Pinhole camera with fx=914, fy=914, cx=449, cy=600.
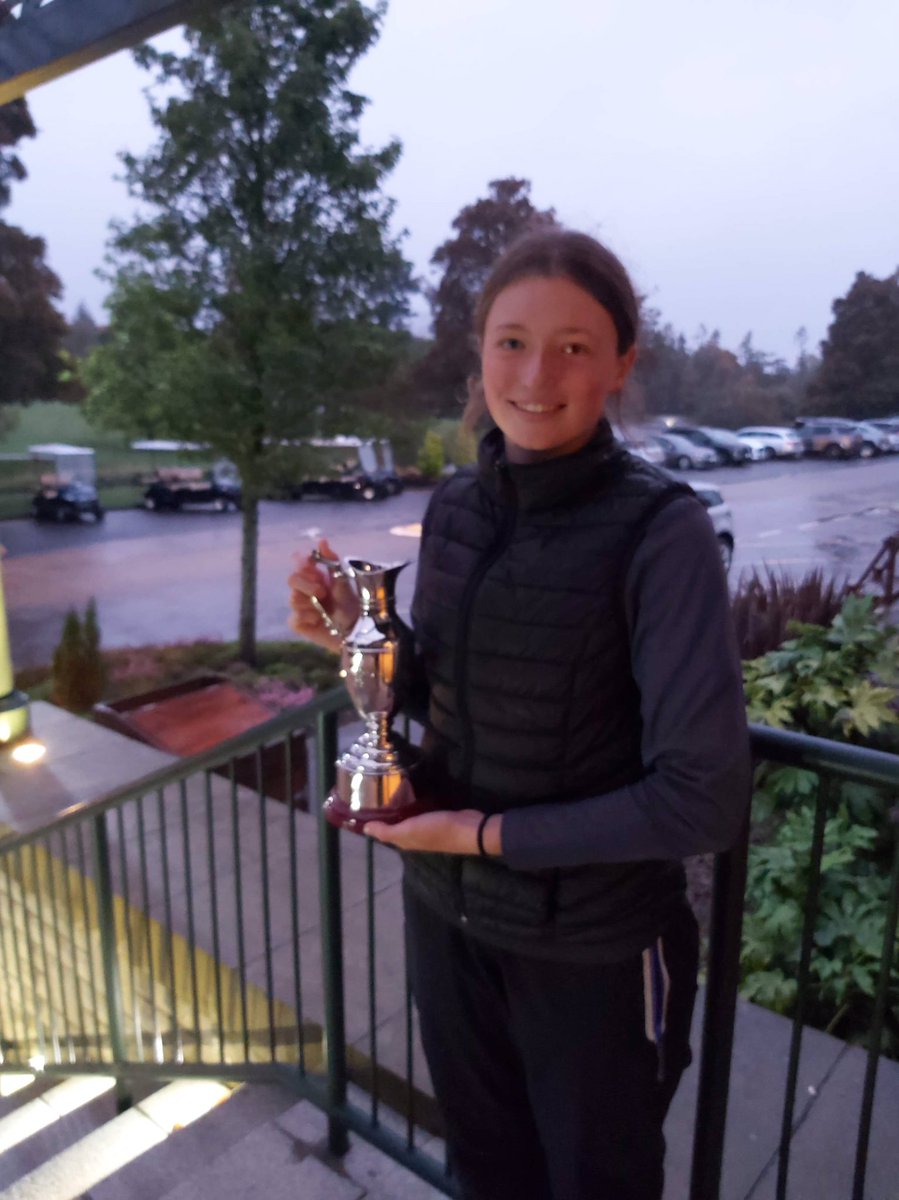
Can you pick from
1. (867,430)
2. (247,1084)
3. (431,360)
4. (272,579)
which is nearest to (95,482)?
(272,579)

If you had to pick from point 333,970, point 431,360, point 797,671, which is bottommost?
point 333,970

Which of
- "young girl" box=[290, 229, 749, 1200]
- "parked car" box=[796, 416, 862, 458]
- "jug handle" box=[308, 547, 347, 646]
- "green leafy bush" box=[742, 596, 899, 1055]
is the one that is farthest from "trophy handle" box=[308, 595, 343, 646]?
"parked car" box=[796, 416, 862, 458]

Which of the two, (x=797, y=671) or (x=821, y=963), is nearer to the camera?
(x=821, y=963)

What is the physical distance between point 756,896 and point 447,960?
1.62 metres

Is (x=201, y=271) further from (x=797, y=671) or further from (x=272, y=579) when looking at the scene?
(x=797, y=671)

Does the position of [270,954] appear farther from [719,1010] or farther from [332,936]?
[719,1010]

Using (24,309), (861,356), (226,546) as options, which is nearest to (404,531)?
(226,546)

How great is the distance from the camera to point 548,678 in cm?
94

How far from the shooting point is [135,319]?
6.14m

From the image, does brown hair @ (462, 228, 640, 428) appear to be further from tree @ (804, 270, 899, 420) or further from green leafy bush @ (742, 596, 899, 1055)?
tree @ (804, 270, 899, 420)

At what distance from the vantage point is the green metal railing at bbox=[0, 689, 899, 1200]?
A: 120 centimetres

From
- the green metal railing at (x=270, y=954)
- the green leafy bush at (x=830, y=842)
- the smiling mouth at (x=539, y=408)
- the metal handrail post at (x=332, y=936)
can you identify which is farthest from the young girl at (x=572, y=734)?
the green leafy bush at (x=830, y=842)

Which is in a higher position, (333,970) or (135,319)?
(135,319)

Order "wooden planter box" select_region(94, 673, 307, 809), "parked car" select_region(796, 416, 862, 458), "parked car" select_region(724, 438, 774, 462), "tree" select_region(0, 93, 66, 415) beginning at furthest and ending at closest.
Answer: "tree" select_region(0, 93, 66, 415)
"wooden planter box" select_region(94, 673, 307, 809)
"parked car" select_region(724, 438, 774, 462)
"parked car" select_region(796, 416, 862, 458)
